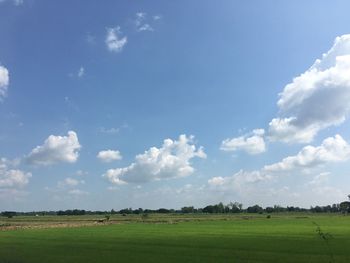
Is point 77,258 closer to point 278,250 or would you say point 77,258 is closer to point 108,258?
point 108,258

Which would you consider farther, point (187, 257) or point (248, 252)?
point (248, 252)

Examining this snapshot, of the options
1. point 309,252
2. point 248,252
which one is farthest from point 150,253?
point 309,252

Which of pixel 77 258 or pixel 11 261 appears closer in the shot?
pixel 11 261

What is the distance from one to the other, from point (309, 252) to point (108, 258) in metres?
15.0

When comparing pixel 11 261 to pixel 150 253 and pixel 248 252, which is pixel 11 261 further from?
pixel 248 252

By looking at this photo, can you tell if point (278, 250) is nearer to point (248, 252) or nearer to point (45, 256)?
point (248, 252)

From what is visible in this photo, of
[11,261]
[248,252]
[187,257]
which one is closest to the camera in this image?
[11,261]

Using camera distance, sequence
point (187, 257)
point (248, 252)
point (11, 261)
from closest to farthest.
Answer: point (11, 261), point (187, 257), point (248, 252)

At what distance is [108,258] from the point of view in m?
33.3

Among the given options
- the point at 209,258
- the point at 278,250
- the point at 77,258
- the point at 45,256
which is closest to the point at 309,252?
the point at 278,250

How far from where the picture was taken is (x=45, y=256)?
34969 mm

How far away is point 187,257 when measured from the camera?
32.8 m

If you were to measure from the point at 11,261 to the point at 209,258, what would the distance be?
13.4 metres

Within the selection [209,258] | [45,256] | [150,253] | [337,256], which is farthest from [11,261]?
[337,256]
